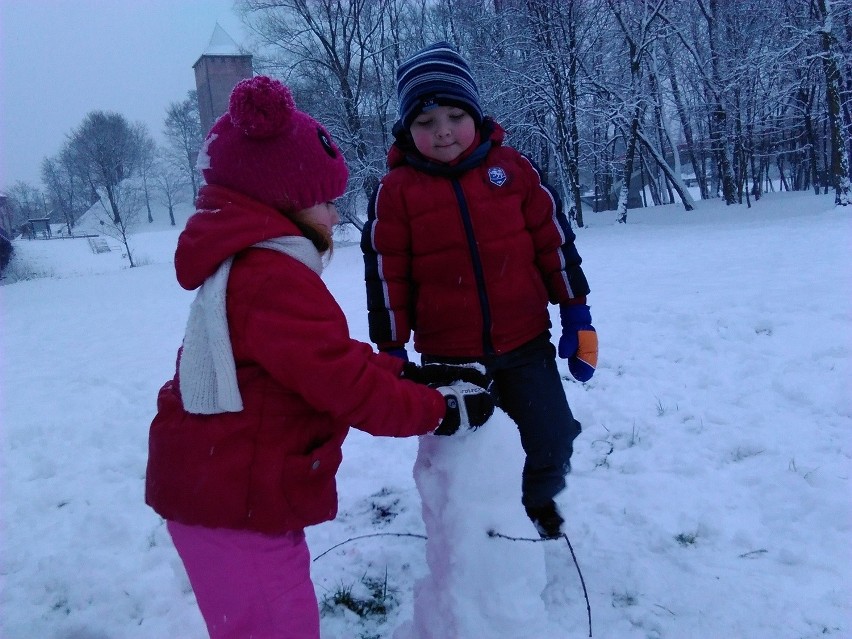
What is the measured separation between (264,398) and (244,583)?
472 millimetres


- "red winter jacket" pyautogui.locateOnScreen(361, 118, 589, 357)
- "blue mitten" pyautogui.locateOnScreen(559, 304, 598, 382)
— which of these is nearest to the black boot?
"blue mitten" pyautogui.locateOnScreen(559, 304, 598, 382)

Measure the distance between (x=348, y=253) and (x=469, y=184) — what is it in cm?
1793

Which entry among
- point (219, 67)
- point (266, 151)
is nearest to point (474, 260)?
point (266, 151)

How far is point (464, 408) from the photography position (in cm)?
163

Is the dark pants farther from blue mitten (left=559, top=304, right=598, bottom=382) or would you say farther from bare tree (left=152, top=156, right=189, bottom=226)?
bare tree (left=152, top=156, right=189, bottom=226)

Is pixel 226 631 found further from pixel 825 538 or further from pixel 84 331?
pixel 84 331

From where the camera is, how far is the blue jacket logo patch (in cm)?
222

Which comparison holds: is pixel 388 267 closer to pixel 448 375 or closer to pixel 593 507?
pixel 448 375

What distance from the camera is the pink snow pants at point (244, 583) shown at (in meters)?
1.48

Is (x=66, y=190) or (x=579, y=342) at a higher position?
(x=66, y=190)

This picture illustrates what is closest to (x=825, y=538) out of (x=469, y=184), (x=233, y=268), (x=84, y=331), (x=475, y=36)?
(x=469, y=184)

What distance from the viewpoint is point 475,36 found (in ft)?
70.1

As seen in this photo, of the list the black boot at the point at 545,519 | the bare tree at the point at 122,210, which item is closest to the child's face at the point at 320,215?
the black boot at the point at 545,519

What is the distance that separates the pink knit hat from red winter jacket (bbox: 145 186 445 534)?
0.05m
